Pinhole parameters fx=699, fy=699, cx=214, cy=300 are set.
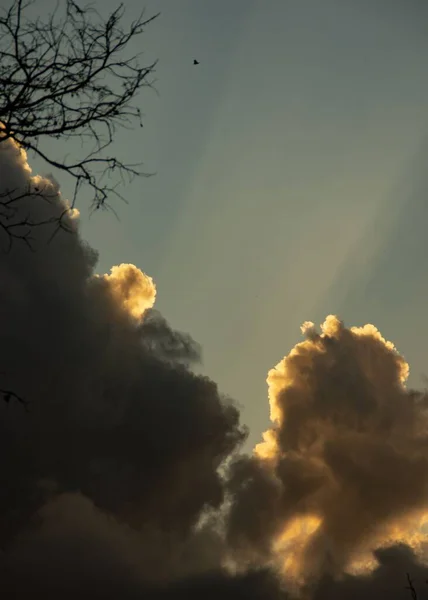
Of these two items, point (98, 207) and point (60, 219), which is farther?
point (98, 207)

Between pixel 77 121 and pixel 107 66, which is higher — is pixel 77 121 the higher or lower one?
the lower one

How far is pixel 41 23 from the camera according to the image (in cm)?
1145

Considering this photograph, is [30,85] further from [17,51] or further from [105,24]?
[105,24]

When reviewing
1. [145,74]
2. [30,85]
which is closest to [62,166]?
[30,85]

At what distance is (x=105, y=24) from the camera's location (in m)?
11.5

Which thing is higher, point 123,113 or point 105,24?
point 105,24

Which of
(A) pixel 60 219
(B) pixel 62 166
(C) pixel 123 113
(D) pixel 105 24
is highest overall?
(D) pixel 105 24

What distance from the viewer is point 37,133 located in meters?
10.9

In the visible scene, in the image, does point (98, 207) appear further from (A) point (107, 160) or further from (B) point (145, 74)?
(B) point (145, 74)

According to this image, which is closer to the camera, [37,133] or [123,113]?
[37,133]

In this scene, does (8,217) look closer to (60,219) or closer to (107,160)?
(60,219)

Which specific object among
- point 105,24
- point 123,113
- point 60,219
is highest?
point 105,24

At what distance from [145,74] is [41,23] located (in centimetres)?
187

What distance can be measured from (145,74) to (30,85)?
189 centimetres
